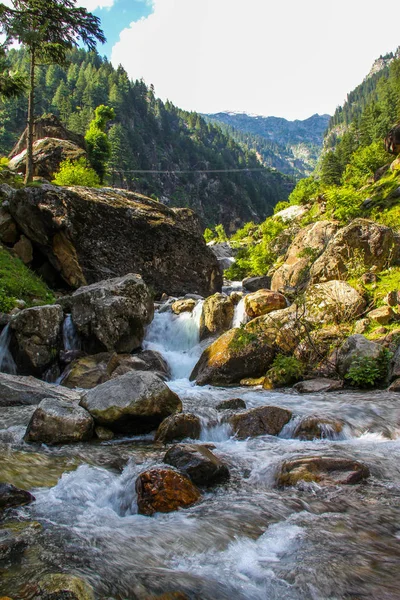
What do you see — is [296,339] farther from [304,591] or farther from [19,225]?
[19,225]

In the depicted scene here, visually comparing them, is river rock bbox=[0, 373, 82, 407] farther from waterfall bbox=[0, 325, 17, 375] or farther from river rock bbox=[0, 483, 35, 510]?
river rock bbox=[0, 483, 35, 510]

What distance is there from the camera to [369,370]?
11656mm

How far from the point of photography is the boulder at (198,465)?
6137 millimetres

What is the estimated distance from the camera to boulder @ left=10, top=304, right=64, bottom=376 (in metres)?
→ 13.4

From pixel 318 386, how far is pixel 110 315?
823 cm

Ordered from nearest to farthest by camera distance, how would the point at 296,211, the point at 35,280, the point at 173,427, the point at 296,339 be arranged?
the point at 173,427, the point at 296,339, the point at 35,280, the point at 296,211

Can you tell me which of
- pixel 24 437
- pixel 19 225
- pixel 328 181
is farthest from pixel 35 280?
pixel 328 181

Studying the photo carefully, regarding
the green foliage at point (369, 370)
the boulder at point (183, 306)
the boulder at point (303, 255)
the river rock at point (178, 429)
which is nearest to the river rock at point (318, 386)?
the green foliage at point (369, 370)

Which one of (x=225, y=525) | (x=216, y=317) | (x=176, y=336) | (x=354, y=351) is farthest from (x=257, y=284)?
(x=225, y=525)

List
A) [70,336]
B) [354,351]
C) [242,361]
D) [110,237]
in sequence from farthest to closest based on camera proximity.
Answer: [110,237]
[70,336]
[242,361]
[354,351]

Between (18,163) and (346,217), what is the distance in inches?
1265

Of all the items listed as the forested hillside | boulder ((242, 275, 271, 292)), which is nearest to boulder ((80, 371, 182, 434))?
boulder ((242, 275, 271, 292))

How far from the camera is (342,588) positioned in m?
3.67

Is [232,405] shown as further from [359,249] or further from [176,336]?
[359,249]
